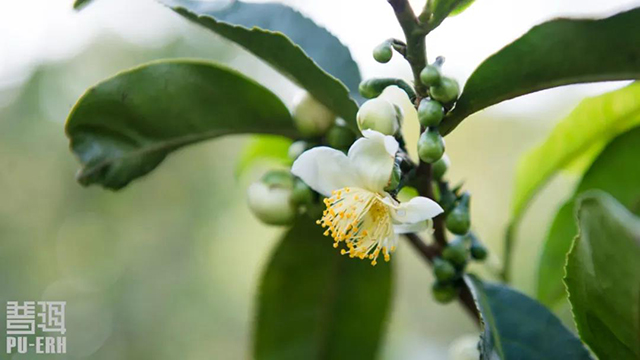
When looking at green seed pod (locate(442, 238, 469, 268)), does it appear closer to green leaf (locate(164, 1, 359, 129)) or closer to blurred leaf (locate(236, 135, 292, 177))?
green leaf (locate(164, 1, 359, 129))

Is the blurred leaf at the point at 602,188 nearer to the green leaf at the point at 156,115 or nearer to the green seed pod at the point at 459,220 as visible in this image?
the green seed pod at the point at 459,220

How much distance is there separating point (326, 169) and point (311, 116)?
0.18m

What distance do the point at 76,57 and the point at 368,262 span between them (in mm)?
4512

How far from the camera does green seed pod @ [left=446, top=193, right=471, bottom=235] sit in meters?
0.68

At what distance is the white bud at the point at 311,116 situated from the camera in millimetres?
775

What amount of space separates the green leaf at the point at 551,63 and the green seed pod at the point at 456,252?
0.17m

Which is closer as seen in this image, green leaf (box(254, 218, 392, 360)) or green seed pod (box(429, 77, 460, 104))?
green seed pod (box(429, 77, 460, 104))

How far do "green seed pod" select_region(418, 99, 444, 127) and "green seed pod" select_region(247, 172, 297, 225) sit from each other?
0.86 feet

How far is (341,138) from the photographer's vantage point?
747mm

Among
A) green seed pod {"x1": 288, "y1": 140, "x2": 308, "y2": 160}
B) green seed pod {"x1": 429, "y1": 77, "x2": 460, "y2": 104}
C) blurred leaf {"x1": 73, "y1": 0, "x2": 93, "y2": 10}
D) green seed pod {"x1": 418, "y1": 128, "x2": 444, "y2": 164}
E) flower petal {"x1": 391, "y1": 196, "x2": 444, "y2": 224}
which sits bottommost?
green seed pod {"x1": 288, "y1": 140, "x2": 308, "y2": 160}

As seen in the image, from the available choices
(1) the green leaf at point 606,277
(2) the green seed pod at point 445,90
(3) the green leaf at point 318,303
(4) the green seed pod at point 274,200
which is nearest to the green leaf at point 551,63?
(2) the green seed pod at point 445,90

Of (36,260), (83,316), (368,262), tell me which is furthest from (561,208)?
(36,260)

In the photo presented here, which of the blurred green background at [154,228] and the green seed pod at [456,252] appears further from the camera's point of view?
the blurred green background at [154,228]

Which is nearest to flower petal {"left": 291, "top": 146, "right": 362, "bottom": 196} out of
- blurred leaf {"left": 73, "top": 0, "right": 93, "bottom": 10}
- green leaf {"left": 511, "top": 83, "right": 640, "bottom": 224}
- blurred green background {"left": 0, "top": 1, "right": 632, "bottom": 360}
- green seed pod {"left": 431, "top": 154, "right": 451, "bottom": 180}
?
green seed pod {"left": 431, "top": 154, "right": 451, "bottom": 180}
